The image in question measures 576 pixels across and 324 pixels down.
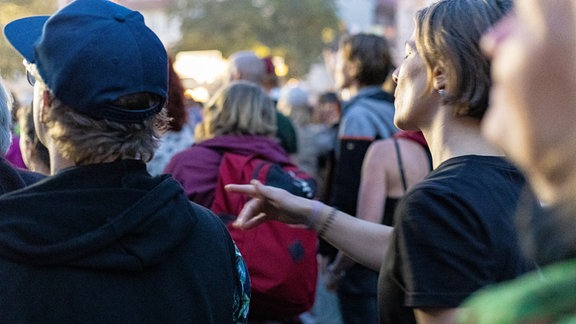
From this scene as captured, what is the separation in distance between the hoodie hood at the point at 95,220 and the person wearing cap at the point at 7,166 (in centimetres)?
67

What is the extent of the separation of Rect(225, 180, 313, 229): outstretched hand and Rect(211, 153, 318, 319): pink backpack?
1.26 m

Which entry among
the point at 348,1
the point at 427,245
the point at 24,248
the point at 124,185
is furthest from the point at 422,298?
the point at 348,1

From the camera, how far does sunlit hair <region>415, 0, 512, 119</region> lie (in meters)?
2.32

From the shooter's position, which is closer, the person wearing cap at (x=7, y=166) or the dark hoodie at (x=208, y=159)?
the person wearing cap at (x=7, y=166)

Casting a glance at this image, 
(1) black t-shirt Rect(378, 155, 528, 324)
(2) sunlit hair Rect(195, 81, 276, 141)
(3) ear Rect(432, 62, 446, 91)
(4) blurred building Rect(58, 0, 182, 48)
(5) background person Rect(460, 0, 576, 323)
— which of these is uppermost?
(5) background person Rect(460, 0, 576, 323)

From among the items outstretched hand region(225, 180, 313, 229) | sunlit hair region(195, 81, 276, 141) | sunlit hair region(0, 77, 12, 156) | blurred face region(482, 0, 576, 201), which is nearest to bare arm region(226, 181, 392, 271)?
outstretched hand region(225, 180, 313, 229)

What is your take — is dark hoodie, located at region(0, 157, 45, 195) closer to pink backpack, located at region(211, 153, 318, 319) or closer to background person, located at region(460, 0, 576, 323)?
pink backpack, located at region(211, 153, 318, 319)

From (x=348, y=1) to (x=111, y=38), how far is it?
203ft

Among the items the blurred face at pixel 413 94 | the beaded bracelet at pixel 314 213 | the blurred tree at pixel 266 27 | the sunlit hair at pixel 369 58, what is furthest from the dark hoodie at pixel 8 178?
the blurred tree at pixel 266 27

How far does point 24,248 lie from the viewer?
6.46 ft

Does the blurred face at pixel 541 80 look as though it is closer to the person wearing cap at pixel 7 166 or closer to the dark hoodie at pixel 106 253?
the dark hoodie at pixel 106 253

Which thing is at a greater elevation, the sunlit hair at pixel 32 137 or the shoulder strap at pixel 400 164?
the shoulder strap at pixel 400 164

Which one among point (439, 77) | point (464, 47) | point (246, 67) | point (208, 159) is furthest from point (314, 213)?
point (246, 67)

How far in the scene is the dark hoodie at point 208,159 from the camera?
4.37 meters
